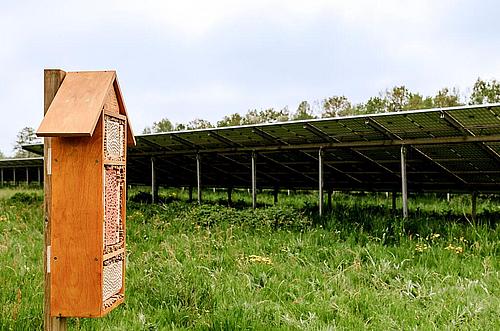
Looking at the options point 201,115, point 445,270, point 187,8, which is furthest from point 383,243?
point 201,115

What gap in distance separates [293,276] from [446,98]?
24.7 meters

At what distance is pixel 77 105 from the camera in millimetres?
3734

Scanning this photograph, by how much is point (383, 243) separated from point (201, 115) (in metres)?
33.0

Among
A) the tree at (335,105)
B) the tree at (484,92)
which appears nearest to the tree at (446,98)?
the tree at (484,92)

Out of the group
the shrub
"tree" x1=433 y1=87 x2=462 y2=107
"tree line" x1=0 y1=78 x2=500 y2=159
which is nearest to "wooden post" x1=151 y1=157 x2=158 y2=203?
the shrub

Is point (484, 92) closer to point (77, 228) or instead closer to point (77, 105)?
point (77, 105)

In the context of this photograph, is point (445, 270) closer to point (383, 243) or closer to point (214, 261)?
point (383, 243)

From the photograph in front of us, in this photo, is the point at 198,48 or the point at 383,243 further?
the point at 198,48

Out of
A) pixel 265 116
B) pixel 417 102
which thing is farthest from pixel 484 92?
pixel 265 116

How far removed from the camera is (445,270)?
24.4 ft

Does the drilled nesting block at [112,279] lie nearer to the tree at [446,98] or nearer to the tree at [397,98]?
the tree at [446,98]

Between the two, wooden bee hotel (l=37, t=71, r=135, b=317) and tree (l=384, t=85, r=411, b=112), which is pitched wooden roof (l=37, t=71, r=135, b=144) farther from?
tree (l=384, t=85, r=411, b=112)

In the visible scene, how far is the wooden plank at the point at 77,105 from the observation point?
357 cm

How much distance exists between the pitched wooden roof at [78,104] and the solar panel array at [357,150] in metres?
6.32
